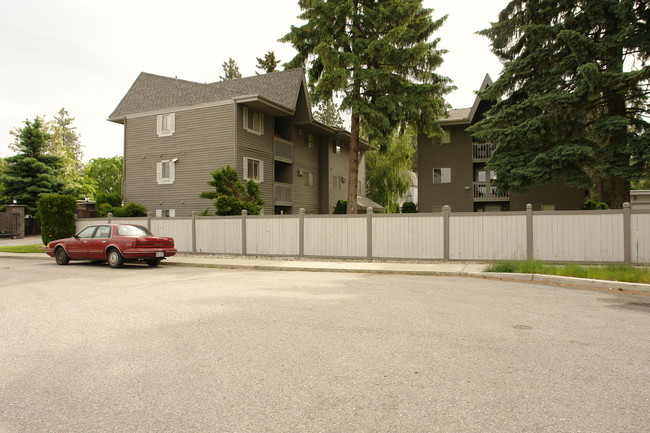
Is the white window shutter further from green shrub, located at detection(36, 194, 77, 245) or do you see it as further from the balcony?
the balcony

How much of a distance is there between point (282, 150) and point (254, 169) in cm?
332

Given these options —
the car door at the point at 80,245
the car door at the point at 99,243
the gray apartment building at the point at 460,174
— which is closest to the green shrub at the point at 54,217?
the car door at the point at 80,245

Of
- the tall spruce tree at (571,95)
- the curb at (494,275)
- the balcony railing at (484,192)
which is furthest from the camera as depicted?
the balcony railing at (484,192)

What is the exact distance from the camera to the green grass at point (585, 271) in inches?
419

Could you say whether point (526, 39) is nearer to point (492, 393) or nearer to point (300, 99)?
point (300, 99)

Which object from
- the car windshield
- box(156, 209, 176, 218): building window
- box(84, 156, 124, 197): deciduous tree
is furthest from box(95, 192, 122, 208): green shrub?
box(84, 156, 124, 197): deciduous tree

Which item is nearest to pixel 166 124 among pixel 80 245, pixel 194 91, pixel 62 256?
→ pixel 194 91

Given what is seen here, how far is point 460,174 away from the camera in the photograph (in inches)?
1391

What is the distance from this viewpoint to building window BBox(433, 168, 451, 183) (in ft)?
117

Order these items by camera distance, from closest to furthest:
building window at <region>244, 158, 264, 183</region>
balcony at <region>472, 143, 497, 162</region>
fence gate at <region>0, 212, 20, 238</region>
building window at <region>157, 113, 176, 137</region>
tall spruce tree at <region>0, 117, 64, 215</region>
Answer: building window at <region>244, 158, 264, 183</region>
building window at <region>157, 113, 176, 137</region>
fence gate at <region>0, 212, 20, 238</region>
balcony at <region>472, 143, 497, 162</region>
tall spruce tree at <region>0, 117, 64, 215</region>

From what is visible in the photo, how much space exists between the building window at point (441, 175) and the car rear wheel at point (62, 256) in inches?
1054

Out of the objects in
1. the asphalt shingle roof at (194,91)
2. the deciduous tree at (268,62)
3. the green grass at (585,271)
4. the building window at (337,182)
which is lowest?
the green grass at (585,271)

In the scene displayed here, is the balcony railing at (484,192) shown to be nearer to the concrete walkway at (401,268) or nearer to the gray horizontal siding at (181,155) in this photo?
the gray horizontal siding at (181,155)

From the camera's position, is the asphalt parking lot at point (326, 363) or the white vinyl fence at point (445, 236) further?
the white vinyl fence at point (445, 236)
